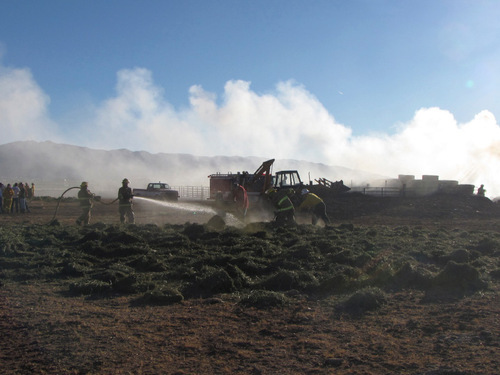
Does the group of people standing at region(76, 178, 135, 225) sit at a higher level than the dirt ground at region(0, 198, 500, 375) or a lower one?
higher

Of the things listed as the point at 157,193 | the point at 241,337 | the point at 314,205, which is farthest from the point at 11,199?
the point at 241,337

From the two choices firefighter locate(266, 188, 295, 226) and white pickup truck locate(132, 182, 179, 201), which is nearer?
firefighter locate(266, 188, 295, 226)

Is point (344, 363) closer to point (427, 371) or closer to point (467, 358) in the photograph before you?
point (427, 371)

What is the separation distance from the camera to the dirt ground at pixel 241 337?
4336 mm

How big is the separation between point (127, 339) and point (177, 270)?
11.3ft

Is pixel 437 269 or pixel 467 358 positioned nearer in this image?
pixel 467 358

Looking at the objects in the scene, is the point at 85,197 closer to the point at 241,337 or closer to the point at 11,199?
the point at 11,199

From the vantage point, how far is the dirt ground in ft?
14.2

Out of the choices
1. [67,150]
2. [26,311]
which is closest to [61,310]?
[26,311]

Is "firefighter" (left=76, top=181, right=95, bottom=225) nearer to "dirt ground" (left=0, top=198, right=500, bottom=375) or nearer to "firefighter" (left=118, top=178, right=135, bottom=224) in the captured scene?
"firefighter" (left=118, top=178, right=135, bottom=224)

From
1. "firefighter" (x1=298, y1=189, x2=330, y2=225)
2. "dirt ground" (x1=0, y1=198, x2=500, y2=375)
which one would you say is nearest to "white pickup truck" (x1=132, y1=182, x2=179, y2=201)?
"firefighter" (x1=298, y1=189, x2=330, y2=225)

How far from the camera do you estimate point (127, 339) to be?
5000 mm

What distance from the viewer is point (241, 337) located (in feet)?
17.0

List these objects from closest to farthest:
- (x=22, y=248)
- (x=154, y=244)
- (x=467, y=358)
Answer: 1. (x=467, y=358)
2. (x=22, y=248)
3. (x=154, y=244)
